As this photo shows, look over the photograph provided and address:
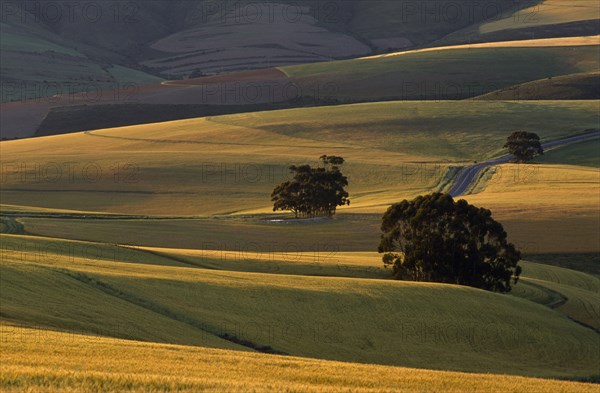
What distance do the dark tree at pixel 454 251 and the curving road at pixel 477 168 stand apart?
1267 inches

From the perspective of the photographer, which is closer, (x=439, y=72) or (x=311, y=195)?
(x=311, y=195)

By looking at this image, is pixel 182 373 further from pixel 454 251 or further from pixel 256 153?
pixel 256 153

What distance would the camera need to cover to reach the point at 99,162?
104m

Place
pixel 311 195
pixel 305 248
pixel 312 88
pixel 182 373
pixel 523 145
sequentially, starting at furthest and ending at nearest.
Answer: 1. pixel 312 88
2. pixel 523 145
3. pixel 311 195
4. pixel 305 248
5. pixel 182 373

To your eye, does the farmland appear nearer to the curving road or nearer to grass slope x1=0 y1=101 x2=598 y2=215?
grass slope x1=0 y1=101 x2=598 y2=215

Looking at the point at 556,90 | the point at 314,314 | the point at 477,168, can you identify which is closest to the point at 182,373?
the point at 314,314

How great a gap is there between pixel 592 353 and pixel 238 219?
3975 centimetres

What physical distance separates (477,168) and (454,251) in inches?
1926

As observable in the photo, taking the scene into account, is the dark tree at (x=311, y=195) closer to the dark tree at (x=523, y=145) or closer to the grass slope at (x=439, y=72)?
the dark tree at (x=523, y=145)

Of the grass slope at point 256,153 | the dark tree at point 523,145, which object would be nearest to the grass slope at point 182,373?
the grass slope at point 256,153

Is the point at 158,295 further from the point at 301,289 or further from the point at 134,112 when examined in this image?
the point at 134,112

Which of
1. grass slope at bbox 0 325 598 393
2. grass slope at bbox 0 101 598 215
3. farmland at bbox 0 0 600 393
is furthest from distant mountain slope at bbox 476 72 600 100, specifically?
grass slope at bbox 0 325 598 393

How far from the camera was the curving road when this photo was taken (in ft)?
298

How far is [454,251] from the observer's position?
174ft
